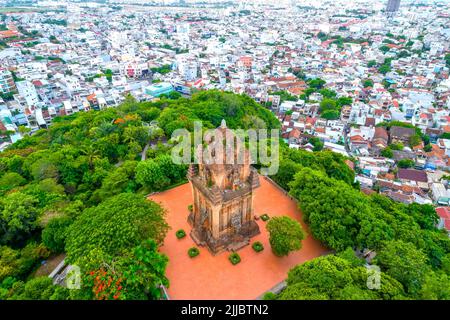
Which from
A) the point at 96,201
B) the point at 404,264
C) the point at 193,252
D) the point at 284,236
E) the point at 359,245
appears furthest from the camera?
the point at 96,201

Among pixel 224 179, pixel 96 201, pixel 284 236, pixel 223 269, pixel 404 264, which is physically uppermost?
pixel 224 179

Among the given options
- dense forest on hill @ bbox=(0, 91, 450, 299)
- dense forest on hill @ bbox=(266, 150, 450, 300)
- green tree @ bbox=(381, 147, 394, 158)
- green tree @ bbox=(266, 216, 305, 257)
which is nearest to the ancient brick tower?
green tree @ bbox=(266, 216, 305, 257)

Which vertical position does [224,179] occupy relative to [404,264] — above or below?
above

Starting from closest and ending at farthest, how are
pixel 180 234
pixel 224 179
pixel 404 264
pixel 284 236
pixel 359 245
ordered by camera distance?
1. pixel 404 264
2. pixel 284 236
3. pixel 224 179
4. pixel 359 245
5. pixel 180 234

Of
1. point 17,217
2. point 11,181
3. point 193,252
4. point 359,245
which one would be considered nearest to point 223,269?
point 193,252

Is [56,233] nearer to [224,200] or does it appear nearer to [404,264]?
[224,200]

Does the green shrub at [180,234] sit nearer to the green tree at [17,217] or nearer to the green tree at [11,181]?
the green tree at [17,217]
